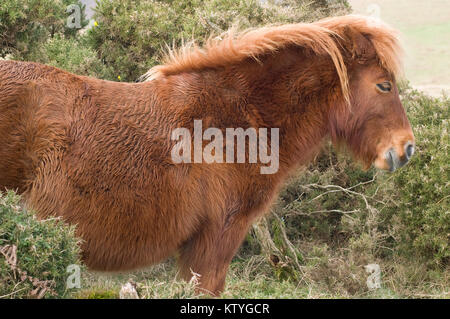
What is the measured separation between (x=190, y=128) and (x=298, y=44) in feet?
3.50

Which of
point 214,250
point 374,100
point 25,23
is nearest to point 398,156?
point 374,100

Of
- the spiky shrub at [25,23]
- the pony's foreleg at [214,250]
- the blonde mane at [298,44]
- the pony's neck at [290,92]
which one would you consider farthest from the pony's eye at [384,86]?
the spiky shrub at [25,23]

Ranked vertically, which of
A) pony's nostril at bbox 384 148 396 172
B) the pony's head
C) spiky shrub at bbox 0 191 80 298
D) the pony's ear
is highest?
the pony's ear

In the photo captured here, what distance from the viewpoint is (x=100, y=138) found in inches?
139

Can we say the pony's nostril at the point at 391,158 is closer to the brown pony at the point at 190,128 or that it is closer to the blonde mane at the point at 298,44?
the brown pony at the point at 190,128

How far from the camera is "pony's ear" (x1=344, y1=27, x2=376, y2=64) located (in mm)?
3941

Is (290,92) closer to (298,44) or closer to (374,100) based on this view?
(298,44)

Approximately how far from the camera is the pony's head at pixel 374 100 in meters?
3.90

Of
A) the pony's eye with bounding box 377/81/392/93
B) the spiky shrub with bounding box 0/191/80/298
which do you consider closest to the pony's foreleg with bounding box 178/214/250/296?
the spiky shrub with bounding box 0/191/80/298

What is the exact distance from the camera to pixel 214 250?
369cm

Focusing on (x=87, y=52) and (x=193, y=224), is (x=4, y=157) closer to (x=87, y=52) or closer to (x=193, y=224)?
(x=193, y=224)

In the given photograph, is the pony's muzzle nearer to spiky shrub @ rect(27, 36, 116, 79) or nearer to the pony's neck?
the pony's neck
